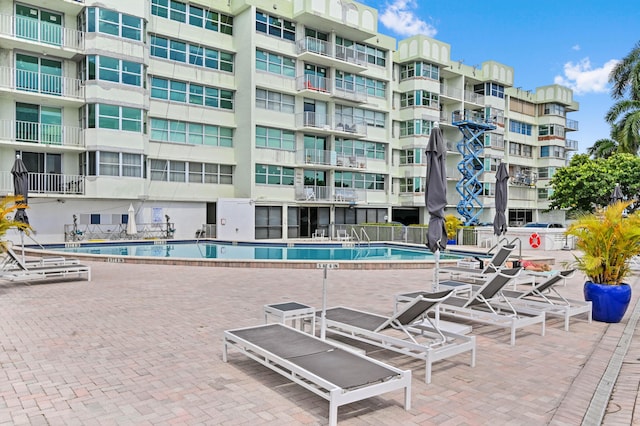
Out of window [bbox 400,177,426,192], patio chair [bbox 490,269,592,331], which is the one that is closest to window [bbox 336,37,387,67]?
window [bbox 400,177,426,192]

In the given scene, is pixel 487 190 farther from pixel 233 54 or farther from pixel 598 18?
Result: pixel 233 54

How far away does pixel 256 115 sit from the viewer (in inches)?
1227

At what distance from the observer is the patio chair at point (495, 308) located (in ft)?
23.0

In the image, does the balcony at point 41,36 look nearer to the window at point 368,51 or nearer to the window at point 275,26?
the window at point 275,26

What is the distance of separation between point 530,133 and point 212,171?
37.6 meters

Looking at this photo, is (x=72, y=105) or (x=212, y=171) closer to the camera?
(x=72, y=105)

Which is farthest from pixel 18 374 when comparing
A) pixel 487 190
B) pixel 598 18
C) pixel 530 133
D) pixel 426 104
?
pixel 530 133

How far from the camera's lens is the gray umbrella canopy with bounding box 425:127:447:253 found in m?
8.02

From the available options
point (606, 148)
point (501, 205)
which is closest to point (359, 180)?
point (501, 205)

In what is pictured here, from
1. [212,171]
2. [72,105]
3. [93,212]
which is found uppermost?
[72,105]

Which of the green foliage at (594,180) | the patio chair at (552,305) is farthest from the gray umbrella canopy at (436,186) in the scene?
the green foliage at (594,180)

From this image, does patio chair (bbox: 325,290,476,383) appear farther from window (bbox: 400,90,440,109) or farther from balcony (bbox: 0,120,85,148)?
window (bbox: 400,90,440,109)

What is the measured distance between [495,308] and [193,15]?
94.5 ft

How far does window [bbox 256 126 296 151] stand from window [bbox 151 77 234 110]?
116 inches
